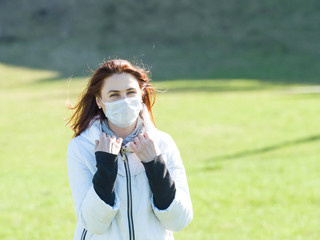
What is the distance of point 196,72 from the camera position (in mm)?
33125

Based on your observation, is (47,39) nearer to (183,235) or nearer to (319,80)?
(319,80)

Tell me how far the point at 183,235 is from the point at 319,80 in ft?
80.0

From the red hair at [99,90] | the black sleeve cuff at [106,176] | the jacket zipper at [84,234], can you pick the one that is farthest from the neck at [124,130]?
the jacket zipper at [84,234]

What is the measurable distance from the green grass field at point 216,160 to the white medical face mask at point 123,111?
3837 mm

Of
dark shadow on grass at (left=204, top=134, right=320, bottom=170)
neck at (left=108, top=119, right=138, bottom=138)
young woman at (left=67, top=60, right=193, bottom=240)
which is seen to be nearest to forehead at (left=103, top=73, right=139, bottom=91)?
young woman at (left=67, top=60, right=193, bottom=240)

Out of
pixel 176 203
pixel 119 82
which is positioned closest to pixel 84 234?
pixel 176 203

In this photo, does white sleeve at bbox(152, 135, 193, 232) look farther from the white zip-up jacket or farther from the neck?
the neck

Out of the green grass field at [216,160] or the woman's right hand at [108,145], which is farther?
the green grass field at [216,160]

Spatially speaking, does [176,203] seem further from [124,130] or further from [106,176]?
[124,130]

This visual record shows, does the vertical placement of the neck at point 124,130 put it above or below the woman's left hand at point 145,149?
above

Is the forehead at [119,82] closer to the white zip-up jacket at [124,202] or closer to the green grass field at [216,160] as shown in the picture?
the white zip-up jacket at [124,202]

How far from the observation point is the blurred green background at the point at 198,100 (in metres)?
7.82

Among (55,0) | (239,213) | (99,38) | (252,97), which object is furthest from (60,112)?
(55,0)

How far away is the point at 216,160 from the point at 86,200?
31.6 ft
